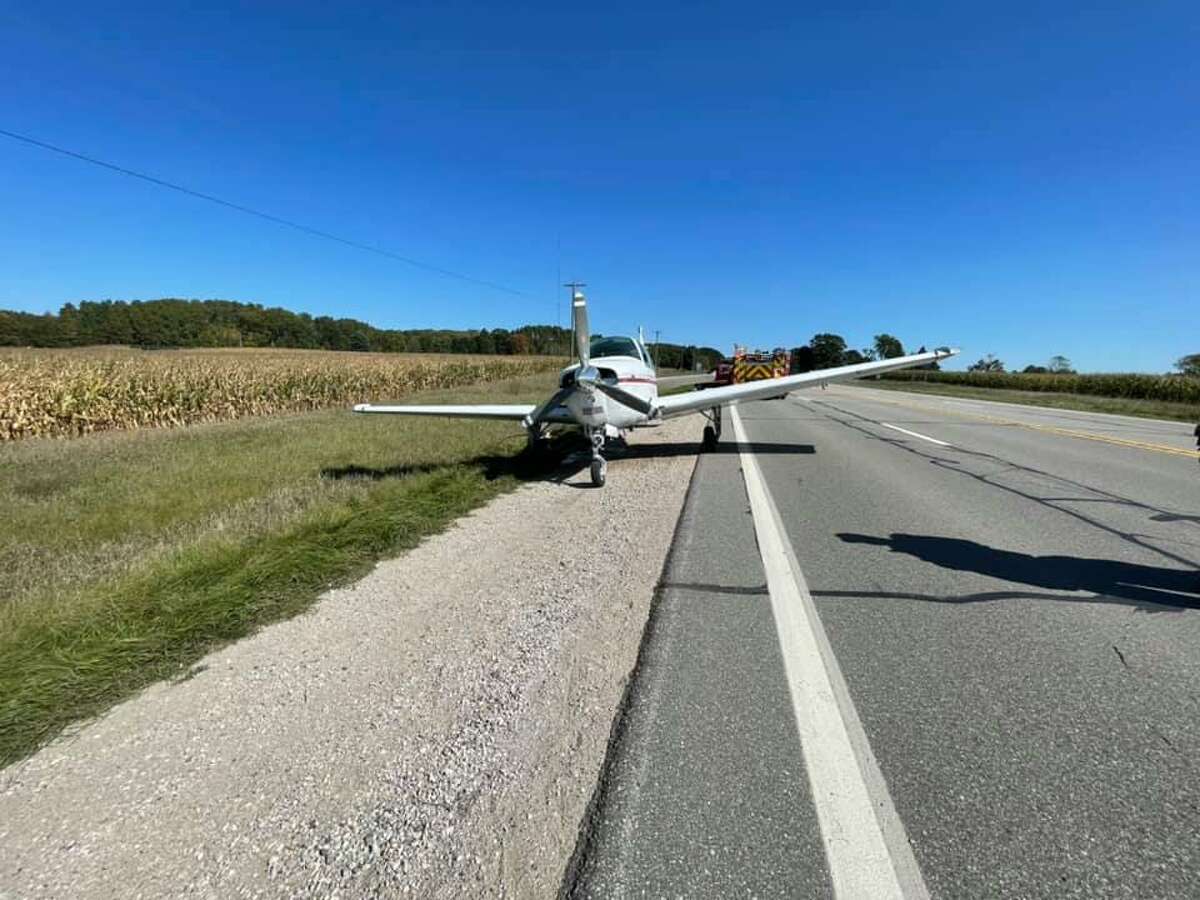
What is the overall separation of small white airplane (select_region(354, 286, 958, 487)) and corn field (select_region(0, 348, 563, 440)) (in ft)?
31.7

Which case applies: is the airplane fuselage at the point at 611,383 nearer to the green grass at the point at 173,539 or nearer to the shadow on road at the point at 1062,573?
the green grass at the point at 173,539

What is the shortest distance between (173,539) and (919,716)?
258 inches

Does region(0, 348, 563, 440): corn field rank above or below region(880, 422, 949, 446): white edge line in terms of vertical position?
above

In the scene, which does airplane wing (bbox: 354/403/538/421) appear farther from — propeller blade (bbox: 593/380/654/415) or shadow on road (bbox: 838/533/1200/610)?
shadow on road (bbox: 838/533/1200/610)

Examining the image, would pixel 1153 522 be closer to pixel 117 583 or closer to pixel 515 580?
pixel 515 580

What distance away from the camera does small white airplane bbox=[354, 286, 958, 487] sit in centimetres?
923

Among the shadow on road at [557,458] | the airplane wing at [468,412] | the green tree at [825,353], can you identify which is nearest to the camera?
the shadow on road at [557,458]

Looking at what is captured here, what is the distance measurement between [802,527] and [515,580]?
3.15m

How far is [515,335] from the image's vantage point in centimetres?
10006

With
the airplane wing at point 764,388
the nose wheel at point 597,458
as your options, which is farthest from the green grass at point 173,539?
the airplane wing at point 764,388

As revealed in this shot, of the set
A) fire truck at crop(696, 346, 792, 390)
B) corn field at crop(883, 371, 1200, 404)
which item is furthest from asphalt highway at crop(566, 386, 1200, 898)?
corn field at crop(883, 371, 1200, 404)

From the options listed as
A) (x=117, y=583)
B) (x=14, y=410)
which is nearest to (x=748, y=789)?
(x=117, y=583)

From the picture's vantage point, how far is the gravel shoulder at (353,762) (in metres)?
2.04

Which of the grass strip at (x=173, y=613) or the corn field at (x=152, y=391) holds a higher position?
the corn field at (x=152, y=391)
